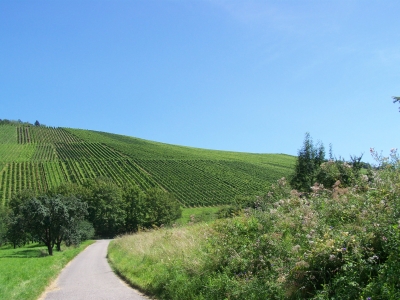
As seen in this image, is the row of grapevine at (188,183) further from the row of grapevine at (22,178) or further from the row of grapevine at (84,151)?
the row of grapevine at (22,178)

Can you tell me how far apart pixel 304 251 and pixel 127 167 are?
10563 cm

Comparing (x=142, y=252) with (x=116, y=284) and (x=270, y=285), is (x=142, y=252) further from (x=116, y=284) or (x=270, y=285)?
(x=270, y=285)

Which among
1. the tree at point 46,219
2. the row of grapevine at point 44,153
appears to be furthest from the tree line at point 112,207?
the row of grapevine at point 44,153

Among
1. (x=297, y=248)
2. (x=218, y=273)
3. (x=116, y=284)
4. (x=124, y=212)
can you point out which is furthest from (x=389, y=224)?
(x=124, y=212)

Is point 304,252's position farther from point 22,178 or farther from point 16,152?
point 16,152

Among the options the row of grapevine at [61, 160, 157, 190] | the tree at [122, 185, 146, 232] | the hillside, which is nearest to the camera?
the tree at [122, 185, 146, 232]

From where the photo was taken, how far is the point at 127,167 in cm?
10925

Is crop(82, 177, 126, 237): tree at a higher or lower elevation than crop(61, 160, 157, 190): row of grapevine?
lower

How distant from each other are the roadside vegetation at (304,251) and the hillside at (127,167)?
7825 centimetres

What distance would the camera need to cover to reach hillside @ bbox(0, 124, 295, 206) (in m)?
92.3

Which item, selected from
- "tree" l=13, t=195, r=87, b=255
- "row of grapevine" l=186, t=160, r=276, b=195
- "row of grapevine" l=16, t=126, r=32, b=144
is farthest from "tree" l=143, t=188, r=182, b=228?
"row of grapevine" l=16, t=126, r=32, b=144

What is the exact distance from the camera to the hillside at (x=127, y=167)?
92.3 m

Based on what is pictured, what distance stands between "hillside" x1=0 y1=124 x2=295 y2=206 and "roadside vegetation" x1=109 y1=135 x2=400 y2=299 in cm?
7825

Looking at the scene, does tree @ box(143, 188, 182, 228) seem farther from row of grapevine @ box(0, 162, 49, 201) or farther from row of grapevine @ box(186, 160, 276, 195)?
row of grapevine @ box(0, 162, 49, 201)
